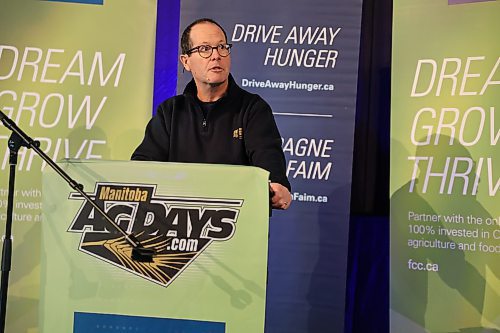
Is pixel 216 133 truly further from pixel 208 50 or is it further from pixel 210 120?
pixel 208 50

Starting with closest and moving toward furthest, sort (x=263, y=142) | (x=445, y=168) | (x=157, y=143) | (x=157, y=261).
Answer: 1. (x=157, y=261)
2. (x=263, y=142)
3. (x=157, y=143)
4. (x=445, y=168)

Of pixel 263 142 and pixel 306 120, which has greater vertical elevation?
pixel 306 120

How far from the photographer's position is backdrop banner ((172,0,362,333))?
326cm

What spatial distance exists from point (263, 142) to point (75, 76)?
1.64 m

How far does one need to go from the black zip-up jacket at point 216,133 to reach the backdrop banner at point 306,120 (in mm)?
1006

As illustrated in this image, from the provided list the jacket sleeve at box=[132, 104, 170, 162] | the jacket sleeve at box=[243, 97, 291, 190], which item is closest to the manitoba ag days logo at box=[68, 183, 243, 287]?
the jacket sleeve at box=[243, 97, 291, 190]

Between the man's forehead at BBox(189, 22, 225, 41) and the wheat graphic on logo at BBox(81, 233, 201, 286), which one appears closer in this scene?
the wheat graphic on logo at BBox(81, 233, 201, 286)

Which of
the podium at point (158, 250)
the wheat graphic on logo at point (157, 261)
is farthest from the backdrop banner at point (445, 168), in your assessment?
the wheat graphic on logo at point (157, 261)

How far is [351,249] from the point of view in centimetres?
349

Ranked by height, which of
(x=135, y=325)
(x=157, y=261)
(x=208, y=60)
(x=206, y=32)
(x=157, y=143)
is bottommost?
(x=135, y=325)

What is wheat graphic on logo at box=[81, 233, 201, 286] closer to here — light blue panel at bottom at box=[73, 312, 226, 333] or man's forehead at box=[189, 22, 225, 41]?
light blue panel at bottom at box=[73, 312, 226, 333]

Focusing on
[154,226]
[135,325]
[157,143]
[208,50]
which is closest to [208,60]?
[208,50]

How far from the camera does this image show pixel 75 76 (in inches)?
134

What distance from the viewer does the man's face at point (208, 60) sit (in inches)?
91.4
